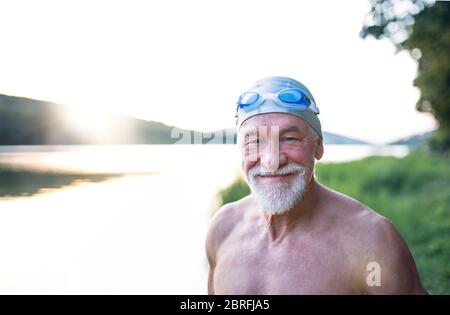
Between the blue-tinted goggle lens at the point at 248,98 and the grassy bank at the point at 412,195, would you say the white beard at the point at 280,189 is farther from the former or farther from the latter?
the grassy bank at the point at 412,195

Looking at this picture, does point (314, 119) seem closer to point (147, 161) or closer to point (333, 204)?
point (333, 204)

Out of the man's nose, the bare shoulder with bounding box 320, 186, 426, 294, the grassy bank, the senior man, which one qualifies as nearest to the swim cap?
the senior man

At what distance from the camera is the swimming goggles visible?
1.85 meters

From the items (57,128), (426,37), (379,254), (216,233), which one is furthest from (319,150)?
(426,37)

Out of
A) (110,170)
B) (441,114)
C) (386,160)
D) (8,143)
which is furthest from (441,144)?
(8,143)

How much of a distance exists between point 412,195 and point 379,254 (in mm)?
10137

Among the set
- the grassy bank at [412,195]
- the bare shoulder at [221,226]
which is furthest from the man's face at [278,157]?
the grassy bank at [412,195]

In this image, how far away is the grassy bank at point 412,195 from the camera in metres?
6.73

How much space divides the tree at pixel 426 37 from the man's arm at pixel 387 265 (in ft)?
24.1

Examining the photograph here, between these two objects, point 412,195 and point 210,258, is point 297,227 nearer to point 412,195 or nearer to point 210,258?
point 210,258

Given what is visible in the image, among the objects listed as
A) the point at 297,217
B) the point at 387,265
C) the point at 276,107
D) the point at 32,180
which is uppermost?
the point at 32,180

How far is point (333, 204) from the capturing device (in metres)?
1.93

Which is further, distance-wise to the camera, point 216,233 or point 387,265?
point 216,233

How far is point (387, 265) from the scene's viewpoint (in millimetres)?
1674
